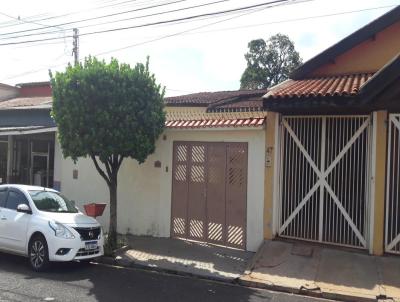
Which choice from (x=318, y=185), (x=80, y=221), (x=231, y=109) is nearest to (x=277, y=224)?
(x=318, y=185)

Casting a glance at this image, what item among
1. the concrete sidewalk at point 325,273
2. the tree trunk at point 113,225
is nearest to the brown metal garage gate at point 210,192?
the concrete sidewalk at point 325,273

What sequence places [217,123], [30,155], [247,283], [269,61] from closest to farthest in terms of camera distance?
[247,283]
[217,123]
[30,155]
[269,61]

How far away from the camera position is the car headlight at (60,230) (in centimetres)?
896

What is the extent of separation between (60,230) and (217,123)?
440cm

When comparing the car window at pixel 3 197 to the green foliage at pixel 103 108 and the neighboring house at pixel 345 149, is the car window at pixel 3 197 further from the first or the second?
the neighboring house at pixel 345 149

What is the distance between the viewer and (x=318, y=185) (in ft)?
33.8

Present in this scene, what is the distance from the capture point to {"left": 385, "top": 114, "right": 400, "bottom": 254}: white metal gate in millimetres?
9531

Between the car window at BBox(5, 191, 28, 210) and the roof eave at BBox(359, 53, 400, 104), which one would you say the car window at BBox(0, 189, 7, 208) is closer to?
the car window at BBox(5, 191, 28, 210)

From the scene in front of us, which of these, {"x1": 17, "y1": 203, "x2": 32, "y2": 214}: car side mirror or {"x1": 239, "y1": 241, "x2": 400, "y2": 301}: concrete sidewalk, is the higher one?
{"x1": 17, "y1": 203, "x2": 32, "y2": 214}: car side mirror

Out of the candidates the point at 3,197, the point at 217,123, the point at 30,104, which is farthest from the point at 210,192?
the point at 30,104

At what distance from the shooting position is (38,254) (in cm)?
902

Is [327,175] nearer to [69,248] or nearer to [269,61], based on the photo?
[69,248]

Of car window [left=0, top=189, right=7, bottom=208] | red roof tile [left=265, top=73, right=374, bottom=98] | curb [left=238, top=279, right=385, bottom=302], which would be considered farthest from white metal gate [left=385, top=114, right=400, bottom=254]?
car window [left=0, top=189, right=7, bottom=208]

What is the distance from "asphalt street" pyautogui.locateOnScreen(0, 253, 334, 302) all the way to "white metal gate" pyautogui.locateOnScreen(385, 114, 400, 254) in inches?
107
